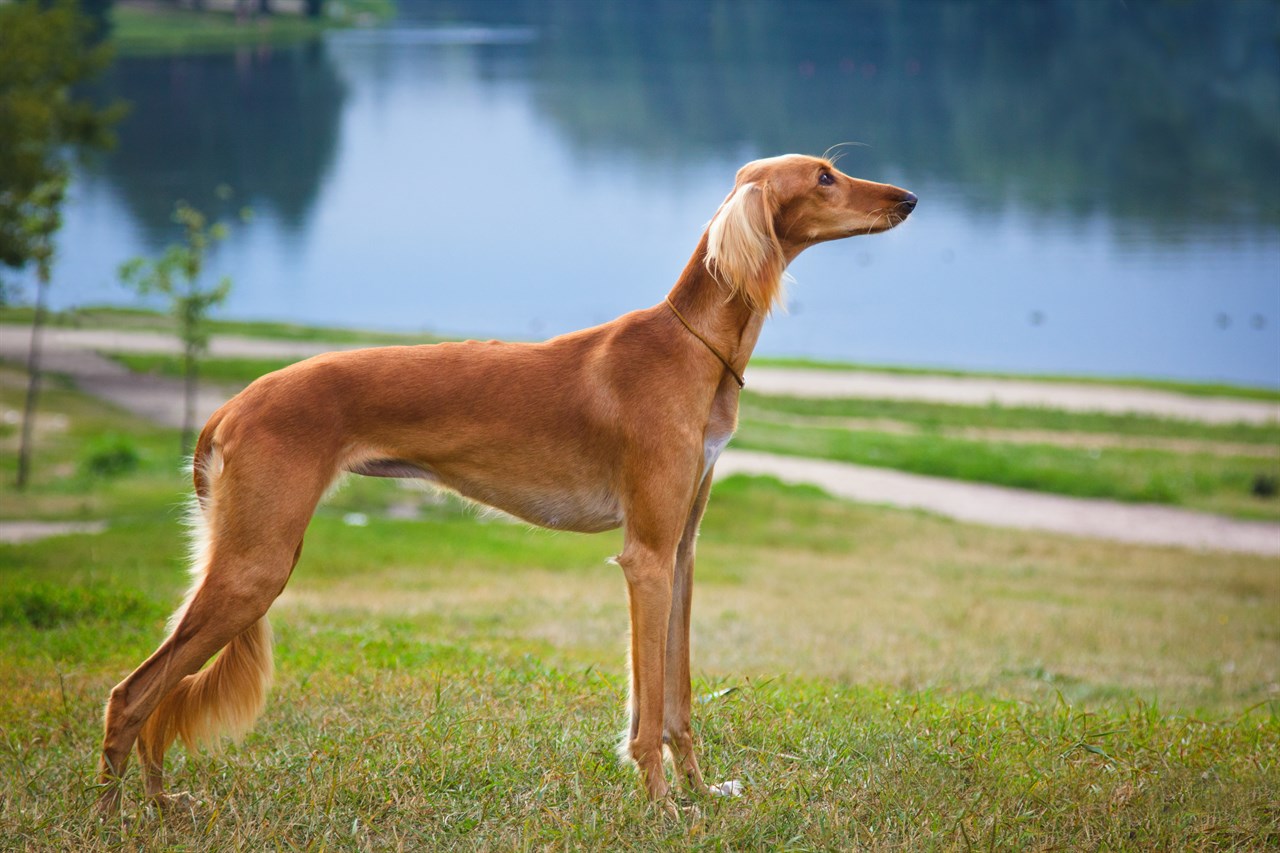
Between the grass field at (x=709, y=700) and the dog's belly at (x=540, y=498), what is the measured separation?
39.7 inches

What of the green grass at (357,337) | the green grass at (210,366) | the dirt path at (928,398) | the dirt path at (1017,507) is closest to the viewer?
the dirt path at (1017,507)

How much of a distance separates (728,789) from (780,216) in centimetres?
220

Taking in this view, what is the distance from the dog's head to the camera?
4.48 m

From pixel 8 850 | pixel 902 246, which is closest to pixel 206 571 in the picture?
pixel 8 850

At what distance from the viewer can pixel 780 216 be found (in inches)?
182

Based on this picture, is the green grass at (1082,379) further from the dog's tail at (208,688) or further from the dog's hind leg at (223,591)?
the dog's hind leg at (223,591)

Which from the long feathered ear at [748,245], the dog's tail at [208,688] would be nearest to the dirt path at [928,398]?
the dog's tail at [208,688]

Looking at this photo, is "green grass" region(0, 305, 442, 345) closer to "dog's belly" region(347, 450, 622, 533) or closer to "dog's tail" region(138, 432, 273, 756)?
"dog's tail" region(138, 432, 273, 756)

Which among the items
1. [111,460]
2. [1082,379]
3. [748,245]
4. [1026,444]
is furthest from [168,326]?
[748,245]

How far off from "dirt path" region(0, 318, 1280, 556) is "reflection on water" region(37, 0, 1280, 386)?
422 cm

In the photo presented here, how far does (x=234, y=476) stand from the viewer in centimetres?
427

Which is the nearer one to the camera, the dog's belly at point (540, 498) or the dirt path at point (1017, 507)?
the dog's belly at point (540, 498)

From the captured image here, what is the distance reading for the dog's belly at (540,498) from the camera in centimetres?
454

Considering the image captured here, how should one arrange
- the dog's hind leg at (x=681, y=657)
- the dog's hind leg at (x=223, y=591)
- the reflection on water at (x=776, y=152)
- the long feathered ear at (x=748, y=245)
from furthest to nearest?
the reflection on water at (x=776, y=152) < the dog's hind leg at (x=681, y=657) < the long feathered ear at (x=748, y=245) < the dog's hind leg at (x=223, y=591)
